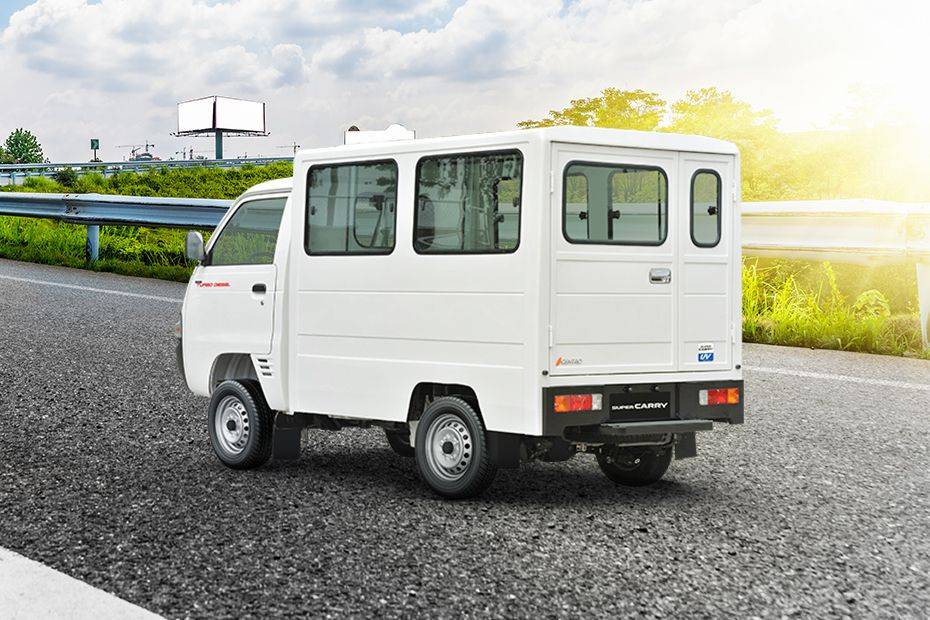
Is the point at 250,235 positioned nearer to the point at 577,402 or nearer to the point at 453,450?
the point at 453,450

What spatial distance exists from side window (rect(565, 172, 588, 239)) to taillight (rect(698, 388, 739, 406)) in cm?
109

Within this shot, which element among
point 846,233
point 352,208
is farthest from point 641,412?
point 846,233

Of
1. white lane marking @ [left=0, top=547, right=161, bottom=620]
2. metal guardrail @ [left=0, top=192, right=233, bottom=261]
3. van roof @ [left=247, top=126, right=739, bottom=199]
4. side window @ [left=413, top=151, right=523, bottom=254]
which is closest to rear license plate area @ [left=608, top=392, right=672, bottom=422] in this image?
side window @ [left=413, top=151, right=523, bottom=254]

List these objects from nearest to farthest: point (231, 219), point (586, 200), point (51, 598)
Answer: point (51, 598), point (586, 200), point (231, 219)

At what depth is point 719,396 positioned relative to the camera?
612 centimetres

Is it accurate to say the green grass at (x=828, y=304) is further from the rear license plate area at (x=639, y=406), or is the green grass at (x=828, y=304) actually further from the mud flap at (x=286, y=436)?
the mud flap at (x=286, y=436)

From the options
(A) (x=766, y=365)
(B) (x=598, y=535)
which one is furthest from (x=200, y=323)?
(A) (x=766, y=365)

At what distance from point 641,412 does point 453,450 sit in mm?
960

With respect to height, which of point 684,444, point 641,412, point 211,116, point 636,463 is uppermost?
point 211,116

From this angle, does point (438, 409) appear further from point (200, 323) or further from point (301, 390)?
point (200, 323)

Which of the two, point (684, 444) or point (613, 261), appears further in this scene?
point (684, 444)

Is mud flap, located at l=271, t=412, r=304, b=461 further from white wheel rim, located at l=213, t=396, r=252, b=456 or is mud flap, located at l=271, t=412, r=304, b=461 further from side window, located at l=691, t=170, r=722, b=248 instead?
side window, located at l=691, t=170, r=722, b=248

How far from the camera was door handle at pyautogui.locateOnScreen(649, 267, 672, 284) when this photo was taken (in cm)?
589

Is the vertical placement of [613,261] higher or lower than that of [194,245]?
lower
